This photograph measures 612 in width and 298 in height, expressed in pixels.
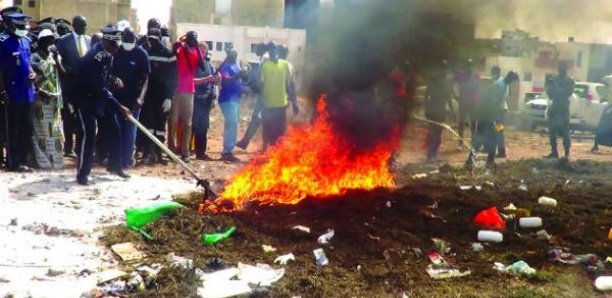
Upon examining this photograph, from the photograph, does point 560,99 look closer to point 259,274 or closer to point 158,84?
point 158,84

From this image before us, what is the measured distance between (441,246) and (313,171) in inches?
83.3

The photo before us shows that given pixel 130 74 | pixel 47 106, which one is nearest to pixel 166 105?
pixel 130 74

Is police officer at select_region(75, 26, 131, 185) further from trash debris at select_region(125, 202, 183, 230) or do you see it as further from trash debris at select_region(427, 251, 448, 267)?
trash debris at select_region(427, 251, 448, 267)

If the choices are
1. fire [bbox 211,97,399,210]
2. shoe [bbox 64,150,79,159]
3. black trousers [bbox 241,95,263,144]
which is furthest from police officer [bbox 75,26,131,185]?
black trousers [bbox 241,95,263,144]

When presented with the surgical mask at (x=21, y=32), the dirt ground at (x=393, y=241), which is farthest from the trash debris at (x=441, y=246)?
the surgical mask at (x=21, y=32)

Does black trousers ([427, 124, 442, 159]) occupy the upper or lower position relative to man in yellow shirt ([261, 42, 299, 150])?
lower

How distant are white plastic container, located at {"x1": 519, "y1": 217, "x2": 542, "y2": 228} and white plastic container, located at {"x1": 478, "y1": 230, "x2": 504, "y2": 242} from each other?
0.57 m

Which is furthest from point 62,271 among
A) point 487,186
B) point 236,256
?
point 487,186

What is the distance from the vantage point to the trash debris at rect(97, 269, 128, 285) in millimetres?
4312

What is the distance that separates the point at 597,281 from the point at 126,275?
3.38 m

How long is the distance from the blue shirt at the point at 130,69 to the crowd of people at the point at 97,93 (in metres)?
0.01

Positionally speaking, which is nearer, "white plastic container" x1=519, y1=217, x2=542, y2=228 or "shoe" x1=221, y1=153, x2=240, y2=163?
"white plastic container" x1=519, y1=217, x2=542, y2=228

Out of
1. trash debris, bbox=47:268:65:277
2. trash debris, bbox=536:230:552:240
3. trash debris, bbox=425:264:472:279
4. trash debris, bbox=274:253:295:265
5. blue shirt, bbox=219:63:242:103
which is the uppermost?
blue shirt, bbox=219:63:242:103

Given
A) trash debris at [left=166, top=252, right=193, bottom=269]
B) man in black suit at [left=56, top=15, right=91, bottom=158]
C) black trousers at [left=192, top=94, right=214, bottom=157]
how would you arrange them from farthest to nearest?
black trousers at [left=192, top=94, right=214, bottom=157] < man in black suit at [left=56, top=15, right=91, bottom=158] < trash debris at [left=166, top=252, right=193, bottom=269]
